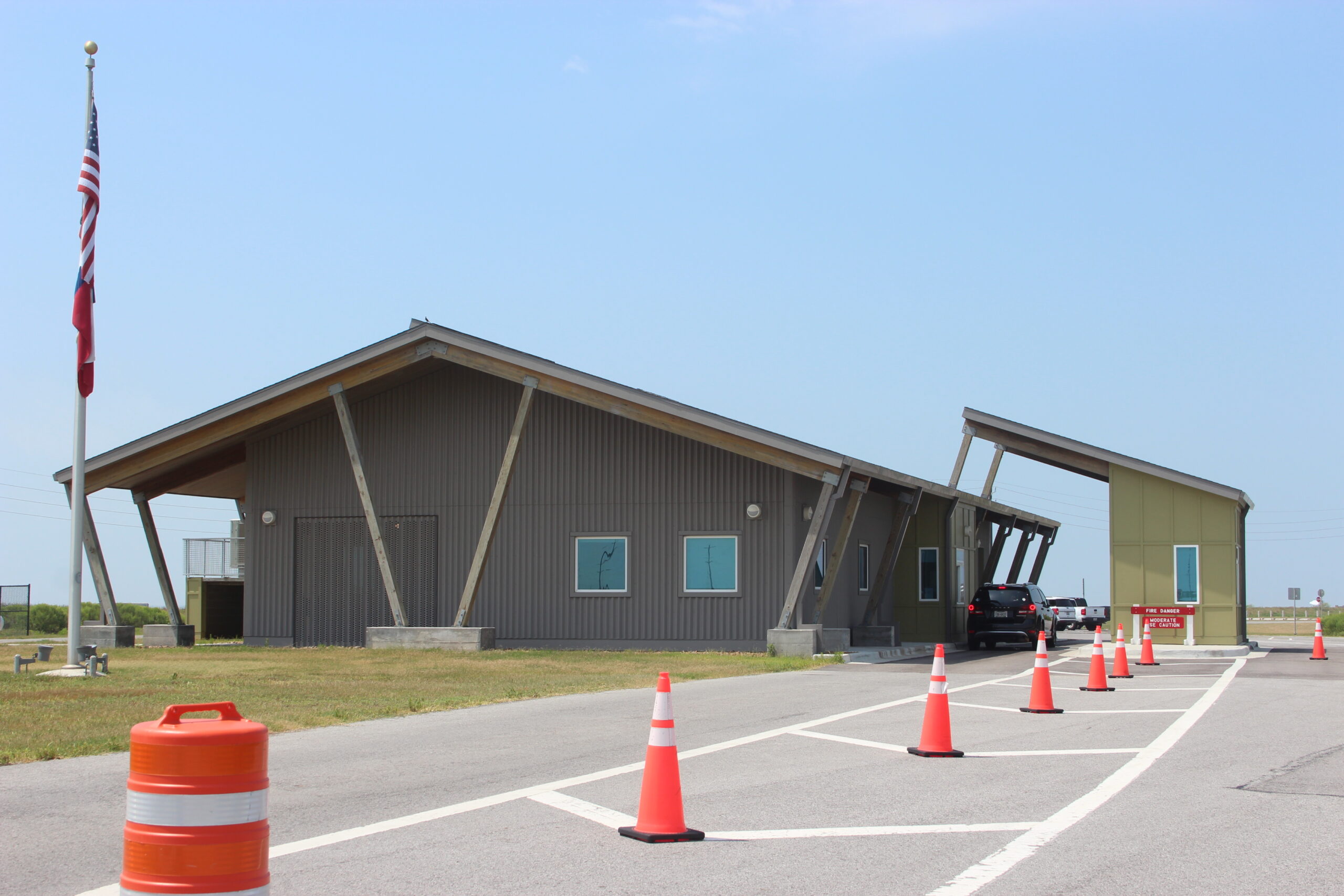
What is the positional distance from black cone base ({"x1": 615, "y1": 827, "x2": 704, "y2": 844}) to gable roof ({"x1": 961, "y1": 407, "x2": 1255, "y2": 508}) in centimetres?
2451

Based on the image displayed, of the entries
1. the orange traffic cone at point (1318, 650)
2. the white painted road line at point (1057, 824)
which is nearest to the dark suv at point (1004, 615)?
the orange traffic cone at point (1318, 650)

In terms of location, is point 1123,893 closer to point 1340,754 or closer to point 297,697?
point 1340,754

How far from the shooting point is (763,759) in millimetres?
10320

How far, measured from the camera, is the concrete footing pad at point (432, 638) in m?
25.5

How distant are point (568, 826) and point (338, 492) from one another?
2281cm

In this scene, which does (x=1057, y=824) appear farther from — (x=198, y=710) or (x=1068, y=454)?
(x=1068, y=454)

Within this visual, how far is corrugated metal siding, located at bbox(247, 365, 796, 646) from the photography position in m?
26.7

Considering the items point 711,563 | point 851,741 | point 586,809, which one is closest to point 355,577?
point 711,563

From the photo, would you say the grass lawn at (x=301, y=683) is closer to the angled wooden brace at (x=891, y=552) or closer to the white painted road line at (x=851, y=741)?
the white painted road line at (x=851, y=741)

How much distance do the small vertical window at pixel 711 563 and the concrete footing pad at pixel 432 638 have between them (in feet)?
14.0

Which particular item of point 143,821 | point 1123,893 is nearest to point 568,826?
point 1123,893

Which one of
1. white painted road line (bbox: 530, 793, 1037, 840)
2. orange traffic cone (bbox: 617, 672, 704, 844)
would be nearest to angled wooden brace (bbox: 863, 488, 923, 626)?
white painted road line (bbox: 530, 793, 1037, 840)

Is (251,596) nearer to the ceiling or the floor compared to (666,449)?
nearer to the floor

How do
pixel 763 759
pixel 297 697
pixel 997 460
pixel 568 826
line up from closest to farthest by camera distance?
pixel 568 826, pixel 763 759, pixel 297 697, pixel 997 460
